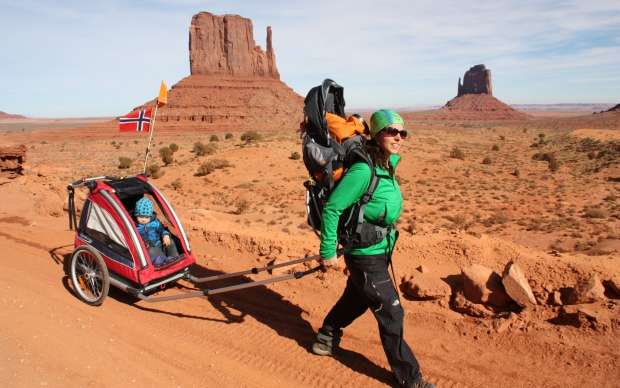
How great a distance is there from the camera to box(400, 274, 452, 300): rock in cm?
521

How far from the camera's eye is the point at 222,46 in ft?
325

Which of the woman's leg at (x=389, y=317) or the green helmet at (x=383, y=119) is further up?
the green helmet at (x=383, y=119)

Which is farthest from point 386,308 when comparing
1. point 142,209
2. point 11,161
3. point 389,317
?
point 11,161

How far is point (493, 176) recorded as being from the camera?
2255cm

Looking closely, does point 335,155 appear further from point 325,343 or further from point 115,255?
point 115,255

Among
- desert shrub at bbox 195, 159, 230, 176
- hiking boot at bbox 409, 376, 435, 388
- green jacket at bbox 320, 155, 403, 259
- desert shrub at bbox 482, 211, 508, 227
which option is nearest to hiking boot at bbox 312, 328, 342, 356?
hiking boot at bbox 409, 376, 435, 388

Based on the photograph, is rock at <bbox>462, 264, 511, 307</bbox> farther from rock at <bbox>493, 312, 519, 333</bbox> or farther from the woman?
the woman

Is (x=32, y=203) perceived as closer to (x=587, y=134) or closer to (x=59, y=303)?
(x=59, y=303)

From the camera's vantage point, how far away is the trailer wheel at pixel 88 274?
4.94m

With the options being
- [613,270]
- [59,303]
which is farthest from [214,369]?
[613,270]

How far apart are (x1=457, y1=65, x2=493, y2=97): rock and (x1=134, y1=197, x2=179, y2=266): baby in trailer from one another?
173 meters

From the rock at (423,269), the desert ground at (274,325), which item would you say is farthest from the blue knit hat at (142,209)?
the rock at (423,269)

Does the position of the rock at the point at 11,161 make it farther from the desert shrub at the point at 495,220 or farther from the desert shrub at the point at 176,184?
the desert shrub at the point at 495,220

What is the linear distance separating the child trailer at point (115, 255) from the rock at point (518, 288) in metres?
2.56
